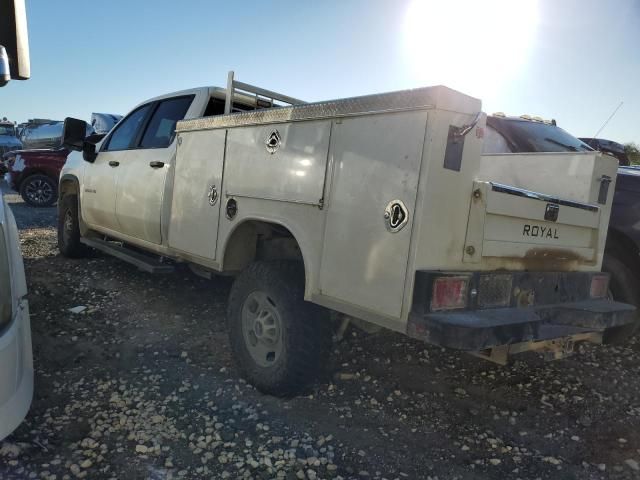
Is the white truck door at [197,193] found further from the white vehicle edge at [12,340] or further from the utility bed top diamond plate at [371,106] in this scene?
the white vehicle edge at [12,340]

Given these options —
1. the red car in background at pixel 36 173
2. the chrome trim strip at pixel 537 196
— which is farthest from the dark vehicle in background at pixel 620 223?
the red car in background at pixel 36 173

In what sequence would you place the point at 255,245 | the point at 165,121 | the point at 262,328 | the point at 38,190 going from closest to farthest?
the point at 262,328 → the point at 255,245 → the point at 165,121 → the point at 38,190

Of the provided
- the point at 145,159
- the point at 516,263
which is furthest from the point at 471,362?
the point at 145,159

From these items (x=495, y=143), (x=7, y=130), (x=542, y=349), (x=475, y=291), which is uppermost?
(x=495, y=143)

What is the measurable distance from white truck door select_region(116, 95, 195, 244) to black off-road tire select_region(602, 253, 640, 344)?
3.74m

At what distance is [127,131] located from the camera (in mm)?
5289

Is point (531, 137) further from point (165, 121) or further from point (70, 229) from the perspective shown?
point (70, 229)

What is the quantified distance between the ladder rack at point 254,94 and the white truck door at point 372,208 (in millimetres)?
1619

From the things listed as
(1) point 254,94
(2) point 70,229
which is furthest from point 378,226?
(2) point 70,229

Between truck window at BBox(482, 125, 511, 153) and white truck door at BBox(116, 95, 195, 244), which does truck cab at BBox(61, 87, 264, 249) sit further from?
truck window at BBox(482, 125, 511, 153)

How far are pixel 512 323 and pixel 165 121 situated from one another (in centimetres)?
362

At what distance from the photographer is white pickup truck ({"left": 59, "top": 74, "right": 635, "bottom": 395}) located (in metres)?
2.30

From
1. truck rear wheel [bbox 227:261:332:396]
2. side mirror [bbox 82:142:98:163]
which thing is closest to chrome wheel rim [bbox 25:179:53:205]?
side mirror [bbox 82:142:98:163]

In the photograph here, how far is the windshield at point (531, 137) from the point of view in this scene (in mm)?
4418
